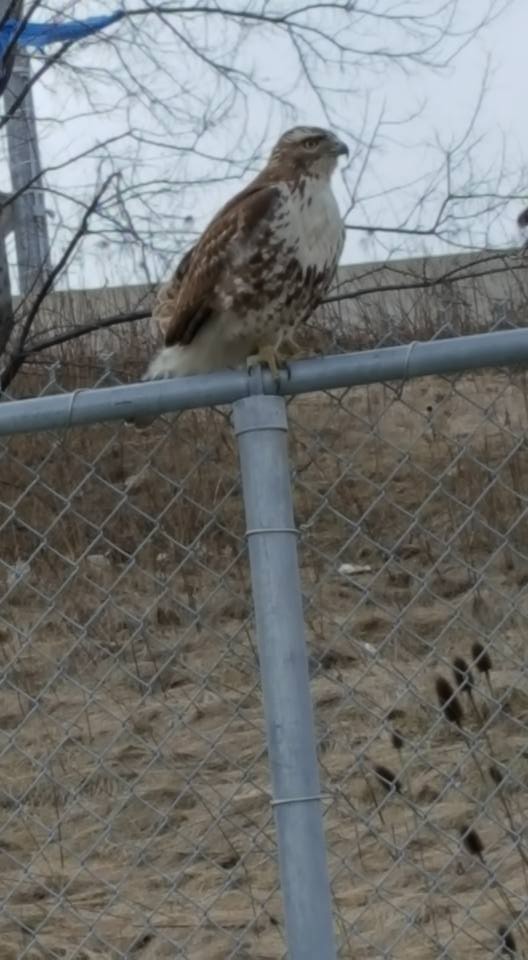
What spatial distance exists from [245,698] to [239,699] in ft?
2.16

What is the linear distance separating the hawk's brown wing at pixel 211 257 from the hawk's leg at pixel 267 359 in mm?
150

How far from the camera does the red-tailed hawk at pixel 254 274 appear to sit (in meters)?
3.66

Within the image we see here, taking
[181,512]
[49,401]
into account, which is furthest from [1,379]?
[49,401]

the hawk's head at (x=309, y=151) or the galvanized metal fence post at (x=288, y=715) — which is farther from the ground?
the hawk's head at (x=309, y=151)

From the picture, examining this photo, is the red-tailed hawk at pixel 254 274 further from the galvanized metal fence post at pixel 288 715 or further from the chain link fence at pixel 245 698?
the galvanized metal fence post at pixel 288 715

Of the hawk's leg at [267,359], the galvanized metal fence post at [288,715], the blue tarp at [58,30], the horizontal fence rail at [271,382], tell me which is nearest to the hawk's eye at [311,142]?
the hawk's leg at [267,359]

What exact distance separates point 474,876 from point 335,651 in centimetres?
166

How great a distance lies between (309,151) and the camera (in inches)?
156

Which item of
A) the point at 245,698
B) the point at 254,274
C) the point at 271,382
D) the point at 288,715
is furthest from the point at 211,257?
the point at 245,698

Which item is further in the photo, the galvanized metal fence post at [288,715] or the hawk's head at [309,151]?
the hawk's head at [309,151]

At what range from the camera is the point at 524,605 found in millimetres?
6285

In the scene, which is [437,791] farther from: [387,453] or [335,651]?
[387,453]

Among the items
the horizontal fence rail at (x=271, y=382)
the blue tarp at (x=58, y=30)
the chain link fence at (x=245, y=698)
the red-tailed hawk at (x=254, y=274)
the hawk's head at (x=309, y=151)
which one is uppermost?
the blue tarp at (x=58, y=30)

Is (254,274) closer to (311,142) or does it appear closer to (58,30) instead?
(311,142)
